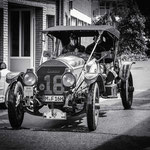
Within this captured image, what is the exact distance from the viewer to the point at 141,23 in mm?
36219

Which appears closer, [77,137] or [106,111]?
[77,137]

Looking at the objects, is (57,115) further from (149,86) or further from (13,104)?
(149,86)

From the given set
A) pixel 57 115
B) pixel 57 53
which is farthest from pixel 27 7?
pixel 57 115

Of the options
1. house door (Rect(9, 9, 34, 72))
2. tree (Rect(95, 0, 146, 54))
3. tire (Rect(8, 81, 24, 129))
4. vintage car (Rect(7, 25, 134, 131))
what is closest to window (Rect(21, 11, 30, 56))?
house door (Rect(9, 9, 34, 72))

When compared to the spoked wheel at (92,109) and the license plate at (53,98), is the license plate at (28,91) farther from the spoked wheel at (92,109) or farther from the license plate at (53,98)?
the spoked wheel at (92,109)

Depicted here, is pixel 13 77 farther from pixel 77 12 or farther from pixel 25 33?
pixel 77 12

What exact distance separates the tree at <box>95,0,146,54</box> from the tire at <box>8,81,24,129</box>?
28897 mm

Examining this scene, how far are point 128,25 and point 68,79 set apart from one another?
98.0ft

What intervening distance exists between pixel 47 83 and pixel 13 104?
32.2 inches

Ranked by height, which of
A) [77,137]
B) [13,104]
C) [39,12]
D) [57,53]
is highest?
[39,12]

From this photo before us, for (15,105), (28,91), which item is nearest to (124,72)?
(28,91)

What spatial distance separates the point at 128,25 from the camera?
36875 millimetres

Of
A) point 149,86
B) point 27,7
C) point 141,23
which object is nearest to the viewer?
point 149,86

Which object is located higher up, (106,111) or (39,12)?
(39,12)
